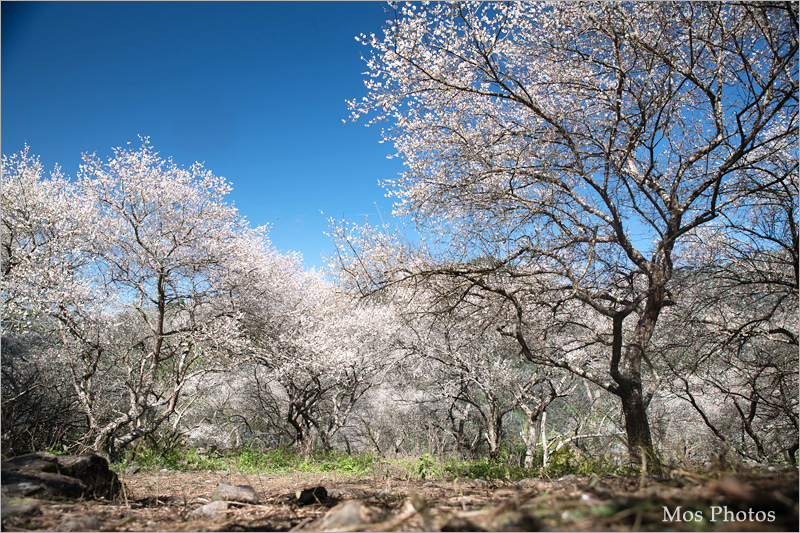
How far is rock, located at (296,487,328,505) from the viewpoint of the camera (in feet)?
9.90

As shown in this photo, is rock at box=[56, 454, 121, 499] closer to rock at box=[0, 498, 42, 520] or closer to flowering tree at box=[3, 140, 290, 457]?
rock at box=[0, 498, 42, 520]

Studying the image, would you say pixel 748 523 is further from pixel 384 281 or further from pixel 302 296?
pixel 302 296

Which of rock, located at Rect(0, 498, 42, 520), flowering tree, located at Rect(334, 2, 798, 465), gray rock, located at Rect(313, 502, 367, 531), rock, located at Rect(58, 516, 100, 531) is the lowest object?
rock, located at Rect(58, 516, 100, 531)

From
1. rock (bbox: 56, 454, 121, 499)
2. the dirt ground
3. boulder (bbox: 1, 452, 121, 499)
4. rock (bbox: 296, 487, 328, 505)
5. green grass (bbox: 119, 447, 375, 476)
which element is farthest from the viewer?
green grass (bbox: 119, 447, 375, 476)

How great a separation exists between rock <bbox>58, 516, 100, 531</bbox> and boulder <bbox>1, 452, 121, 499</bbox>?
0.75 m

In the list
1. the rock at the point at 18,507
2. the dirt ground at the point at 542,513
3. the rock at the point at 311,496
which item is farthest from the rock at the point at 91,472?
the rock at the point at 311,496

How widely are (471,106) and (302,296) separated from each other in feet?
34.1

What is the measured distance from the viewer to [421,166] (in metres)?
6.32

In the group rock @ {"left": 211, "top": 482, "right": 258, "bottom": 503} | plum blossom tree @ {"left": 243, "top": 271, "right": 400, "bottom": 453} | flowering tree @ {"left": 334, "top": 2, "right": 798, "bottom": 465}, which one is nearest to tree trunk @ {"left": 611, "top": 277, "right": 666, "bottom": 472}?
flowering tree @ {"left": 334, "top": 2, "right": 798, "bottom": 465}

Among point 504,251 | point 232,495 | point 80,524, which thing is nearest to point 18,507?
point 80,524

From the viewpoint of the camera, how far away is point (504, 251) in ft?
18.9

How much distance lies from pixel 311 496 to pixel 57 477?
1.89 m

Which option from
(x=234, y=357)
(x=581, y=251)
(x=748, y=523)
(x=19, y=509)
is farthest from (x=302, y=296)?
(x=748, y=523)

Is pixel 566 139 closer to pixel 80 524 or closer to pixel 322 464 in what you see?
pixel 80 524
